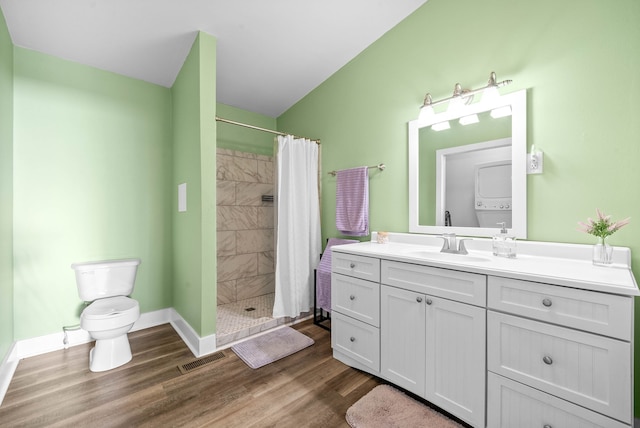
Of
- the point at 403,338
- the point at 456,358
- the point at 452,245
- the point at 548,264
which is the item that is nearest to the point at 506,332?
the point at 456,358

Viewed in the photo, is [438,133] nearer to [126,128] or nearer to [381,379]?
[381,379]

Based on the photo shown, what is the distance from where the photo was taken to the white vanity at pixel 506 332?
987mm

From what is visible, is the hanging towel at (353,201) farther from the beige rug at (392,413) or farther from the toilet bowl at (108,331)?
the toilet bowl at (108,331)

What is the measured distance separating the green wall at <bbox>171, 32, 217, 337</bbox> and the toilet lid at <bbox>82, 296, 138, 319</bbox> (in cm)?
44

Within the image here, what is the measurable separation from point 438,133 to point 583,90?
30.5 inches

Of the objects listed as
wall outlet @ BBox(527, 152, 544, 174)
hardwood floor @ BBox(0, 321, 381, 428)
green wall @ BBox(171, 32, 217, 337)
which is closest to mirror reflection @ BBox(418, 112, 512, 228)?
wall outlet @ BBox(527, 152, 544, 174)

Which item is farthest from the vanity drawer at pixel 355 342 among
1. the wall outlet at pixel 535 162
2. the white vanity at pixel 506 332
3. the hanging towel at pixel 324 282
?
the wall outlet at pixel 535 162

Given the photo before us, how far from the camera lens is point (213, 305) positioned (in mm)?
2143

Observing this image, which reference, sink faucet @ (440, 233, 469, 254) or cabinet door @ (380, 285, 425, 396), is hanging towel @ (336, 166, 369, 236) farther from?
cabinet door @ (380, 285, 425, 396)

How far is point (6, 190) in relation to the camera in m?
1.86

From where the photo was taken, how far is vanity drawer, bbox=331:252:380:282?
1.72m

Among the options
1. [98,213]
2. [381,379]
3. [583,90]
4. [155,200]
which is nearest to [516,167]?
[583,90]

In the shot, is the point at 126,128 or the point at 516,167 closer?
the point at 516,167

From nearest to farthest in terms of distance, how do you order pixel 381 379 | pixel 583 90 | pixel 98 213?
pixel 583 90 < pixel 381 379 < pixel 98 213
